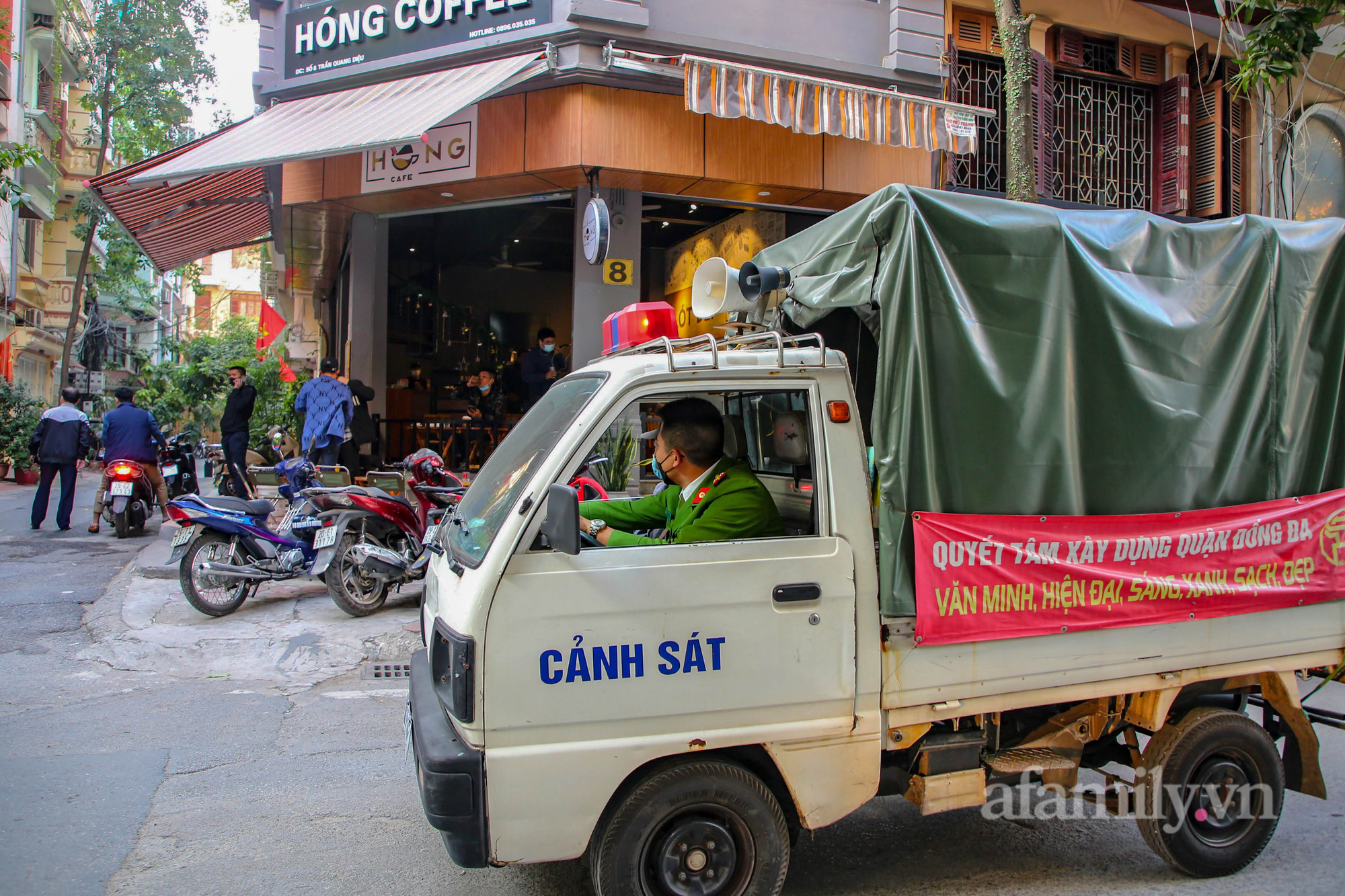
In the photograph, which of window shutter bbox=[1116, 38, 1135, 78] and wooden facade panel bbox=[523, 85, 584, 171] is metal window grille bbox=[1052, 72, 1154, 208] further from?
wooden facade panel bbox=[523, 85, 584, 171]

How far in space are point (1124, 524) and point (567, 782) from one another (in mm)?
2144

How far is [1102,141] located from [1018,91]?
254 inches

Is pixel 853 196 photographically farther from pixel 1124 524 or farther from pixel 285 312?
pixel 285 312

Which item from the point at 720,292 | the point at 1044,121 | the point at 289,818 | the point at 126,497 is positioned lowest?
the point at 289,818

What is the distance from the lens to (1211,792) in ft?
11.7

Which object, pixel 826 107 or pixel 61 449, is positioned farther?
pixel 61 449

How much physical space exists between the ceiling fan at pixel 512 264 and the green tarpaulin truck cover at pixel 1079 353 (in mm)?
15994

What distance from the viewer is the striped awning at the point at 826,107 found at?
Result: 30.9 feet

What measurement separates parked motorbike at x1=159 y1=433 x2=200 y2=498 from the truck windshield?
35.5 ft

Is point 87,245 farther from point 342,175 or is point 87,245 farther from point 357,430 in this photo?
point 357,430

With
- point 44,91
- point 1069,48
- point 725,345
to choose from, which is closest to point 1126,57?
point 1069,48

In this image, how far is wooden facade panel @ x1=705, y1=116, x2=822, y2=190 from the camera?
10.5 meters

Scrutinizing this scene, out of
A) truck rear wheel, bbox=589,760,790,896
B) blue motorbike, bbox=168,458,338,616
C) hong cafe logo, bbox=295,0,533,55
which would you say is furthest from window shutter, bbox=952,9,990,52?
truck rear wheel, bbox=589,760,790,896

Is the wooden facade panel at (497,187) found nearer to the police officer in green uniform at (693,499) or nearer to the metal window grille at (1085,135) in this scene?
the metal window grille at (1085,135)
